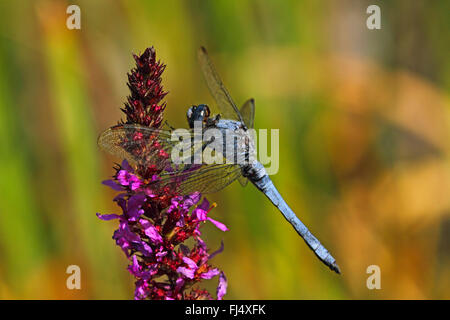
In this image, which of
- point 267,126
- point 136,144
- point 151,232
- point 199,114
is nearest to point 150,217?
point 151,232

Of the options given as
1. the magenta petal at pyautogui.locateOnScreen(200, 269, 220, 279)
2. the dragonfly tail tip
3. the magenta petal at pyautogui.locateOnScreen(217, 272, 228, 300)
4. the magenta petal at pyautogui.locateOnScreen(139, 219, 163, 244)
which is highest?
the magenta petal at pyautogui.locateOnScreen(139, 219, 163, 244)

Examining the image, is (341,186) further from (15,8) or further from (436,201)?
(15,8)

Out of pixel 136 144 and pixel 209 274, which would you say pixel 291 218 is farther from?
pixel 136 144

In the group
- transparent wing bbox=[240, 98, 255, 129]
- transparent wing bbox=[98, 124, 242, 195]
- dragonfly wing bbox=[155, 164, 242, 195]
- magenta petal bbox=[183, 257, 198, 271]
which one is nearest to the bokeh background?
transparent wing bbox=[240, 98, 255, 129]

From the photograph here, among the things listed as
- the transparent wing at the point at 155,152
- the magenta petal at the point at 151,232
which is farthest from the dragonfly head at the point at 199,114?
the magenta petal at the point at 151,232

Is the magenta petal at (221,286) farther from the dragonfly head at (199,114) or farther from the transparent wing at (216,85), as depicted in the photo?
the transparent wing at (216,85)

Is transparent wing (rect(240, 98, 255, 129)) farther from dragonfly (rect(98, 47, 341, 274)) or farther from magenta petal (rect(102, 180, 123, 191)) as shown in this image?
magenta petal (rect(102, 180, 123, 191))
